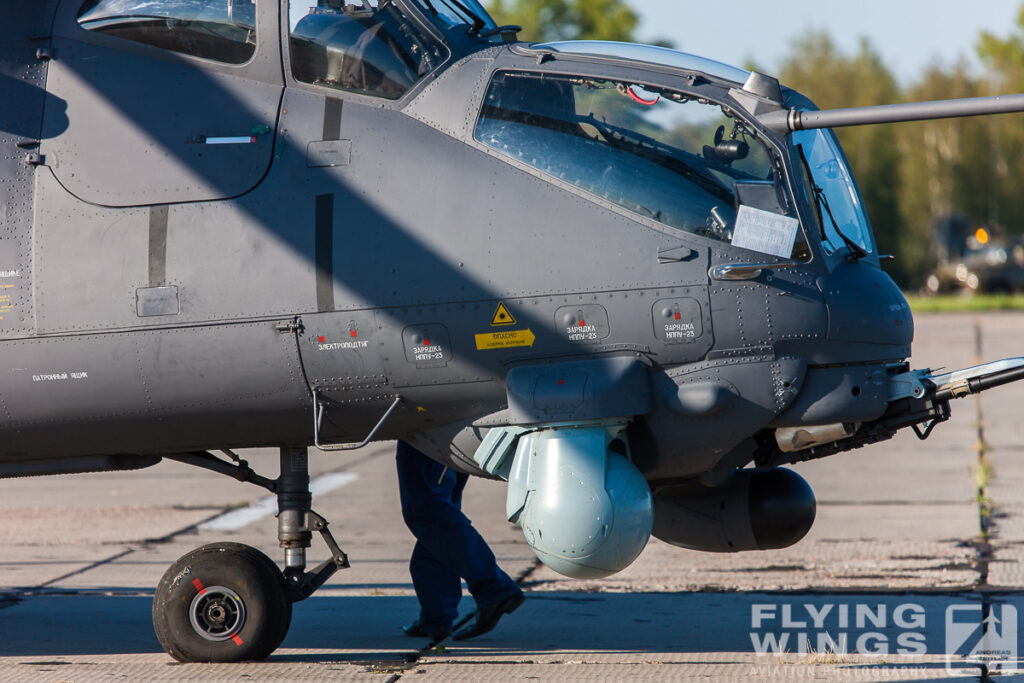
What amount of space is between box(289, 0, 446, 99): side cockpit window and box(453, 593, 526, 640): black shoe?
268 cm

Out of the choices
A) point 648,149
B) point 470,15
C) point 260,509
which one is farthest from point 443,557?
point 260,509

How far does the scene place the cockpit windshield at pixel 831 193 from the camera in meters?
5.79

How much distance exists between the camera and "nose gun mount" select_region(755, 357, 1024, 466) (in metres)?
5.66

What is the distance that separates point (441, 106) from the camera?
5.99 metres

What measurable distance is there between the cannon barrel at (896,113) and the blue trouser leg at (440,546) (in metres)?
2.58

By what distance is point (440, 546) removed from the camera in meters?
6.71

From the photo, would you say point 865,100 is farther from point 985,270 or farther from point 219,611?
point 219,611

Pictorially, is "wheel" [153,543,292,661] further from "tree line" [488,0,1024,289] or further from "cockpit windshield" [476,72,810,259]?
"tree line" [488,0,1024,289]

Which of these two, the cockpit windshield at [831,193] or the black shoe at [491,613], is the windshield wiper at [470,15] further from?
the black shoe at [491,613]

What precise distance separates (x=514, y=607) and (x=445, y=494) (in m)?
0.71

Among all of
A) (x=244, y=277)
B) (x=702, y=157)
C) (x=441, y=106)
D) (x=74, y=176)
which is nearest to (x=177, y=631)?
(x=244, y=277)

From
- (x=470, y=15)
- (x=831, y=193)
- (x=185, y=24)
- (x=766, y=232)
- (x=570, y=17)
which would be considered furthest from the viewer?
(x=570, y=17)

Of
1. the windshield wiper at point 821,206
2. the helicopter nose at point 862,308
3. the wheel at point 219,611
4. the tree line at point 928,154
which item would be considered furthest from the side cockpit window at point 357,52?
the tree line at point 928,154

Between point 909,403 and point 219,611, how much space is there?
3518 millimetres
